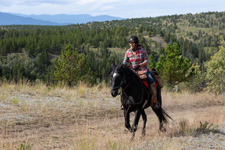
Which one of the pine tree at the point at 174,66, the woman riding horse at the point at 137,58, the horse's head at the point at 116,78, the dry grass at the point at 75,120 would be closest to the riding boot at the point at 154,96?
the woman riding horse at the point at 137,58

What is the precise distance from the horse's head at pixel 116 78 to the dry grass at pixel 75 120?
1098mm

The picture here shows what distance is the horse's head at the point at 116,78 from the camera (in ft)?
17.4

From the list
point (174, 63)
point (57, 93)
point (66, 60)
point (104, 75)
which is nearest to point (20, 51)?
point (104, 75)

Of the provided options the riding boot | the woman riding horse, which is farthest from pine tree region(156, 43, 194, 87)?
the woman riding horse

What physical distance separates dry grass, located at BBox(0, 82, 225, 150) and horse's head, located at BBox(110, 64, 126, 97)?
1098mm

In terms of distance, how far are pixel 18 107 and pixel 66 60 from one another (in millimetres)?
35668

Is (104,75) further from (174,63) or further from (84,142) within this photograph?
(84,142)

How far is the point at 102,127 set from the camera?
791 centimetres

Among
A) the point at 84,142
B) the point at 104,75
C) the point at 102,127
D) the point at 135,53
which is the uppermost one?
the point at 135,53

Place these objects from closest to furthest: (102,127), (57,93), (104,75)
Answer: (102,127) < (57,93) < (104,75)

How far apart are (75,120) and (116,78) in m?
3.90

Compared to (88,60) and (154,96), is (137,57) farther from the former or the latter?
(88,60)

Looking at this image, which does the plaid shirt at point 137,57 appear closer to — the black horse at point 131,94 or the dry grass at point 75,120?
the black horse at point 131,94

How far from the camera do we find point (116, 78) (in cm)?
545
